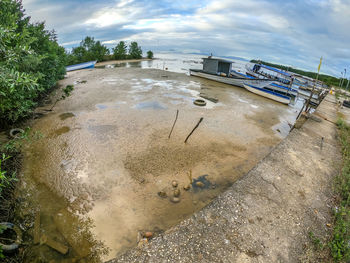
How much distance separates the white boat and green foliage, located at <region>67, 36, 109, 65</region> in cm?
4154

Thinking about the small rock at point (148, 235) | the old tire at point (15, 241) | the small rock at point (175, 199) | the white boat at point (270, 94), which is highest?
the white boat at point (270, 94)

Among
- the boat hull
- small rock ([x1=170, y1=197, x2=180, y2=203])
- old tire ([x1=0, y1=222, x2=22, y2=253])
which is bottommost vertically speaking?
small rock ([x1=170, y1=197, x2=180, y2=203])

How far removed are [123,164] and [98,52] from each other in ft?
169

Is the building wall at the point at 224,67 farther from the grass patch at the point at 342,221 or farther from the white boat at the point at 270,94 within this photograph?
the grass patch at the point at 342,221

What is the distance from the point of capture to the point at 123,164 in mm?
8828

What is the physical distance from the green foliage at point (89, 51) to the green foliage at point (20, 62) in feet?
88.2

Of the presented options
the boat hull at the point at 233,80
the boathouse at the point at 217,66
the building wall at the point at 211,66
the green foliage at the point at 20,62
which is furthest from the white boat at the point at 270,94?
the green foliage at the point at 20,62

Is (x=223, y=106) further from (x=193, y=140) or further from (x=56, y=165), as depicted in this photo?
(x=56, y=165)

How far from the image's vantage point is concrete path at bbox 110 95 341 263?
13.6 feet

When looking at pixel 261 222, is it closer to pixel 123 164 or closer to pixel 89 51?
pixel 123 164

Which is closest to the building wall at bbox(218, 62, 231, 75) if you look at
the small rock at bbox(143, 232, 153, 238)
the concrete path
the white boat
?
the white boat

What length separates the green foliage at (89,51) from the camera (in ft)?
149

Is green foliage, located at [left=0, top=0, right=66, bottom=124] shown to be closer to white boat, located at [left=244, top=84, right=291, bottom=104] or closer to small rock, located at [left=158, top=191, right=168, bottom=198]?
small rock, located at [left=158, top=191, right=168, bottom=198]

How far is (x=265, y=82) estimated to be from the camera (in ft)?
87.4
